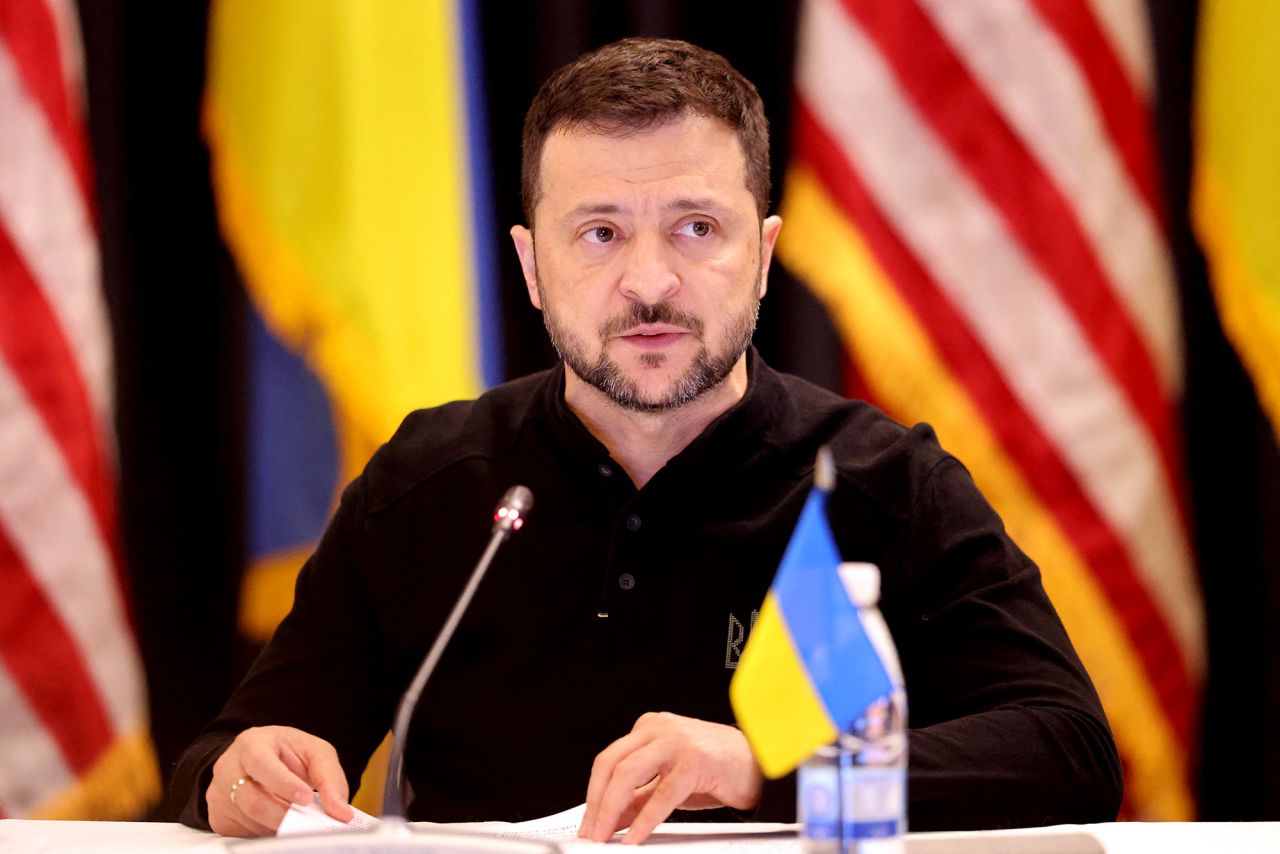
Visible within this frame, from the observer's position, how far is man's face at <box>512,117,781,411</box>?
5.55ft

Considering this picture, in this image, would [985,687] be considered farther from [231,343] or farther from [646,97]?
[231,343]

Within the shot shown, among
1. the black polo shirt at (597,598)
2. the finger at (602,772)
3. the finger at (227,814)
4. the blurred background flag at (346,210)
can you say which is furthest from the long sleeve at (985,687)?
the blurred background flag at (346,210)

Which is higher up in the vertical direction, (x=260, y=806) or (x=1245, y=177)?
(x=1245, y=177)

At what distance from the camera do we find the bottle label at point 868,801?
0.99 m

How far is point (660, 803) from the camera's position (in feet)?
4.07

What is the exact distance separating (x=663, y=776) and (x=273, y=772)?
1.33 feet

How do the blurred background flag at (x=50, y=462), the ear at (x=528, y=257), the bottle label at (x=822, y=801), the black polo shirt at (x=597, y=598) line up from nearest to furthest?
the bottle label at (x=822, y=801), the black polo shirt at (x=597, y=598), the ear at (x=528, y=257), the blurred background flag at (x=50, y=462)

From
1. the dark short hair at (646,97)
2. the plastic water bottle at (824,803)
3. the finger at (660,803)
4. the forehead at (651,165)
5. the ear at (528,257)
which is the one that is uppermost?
the dark short hair at (646,97)

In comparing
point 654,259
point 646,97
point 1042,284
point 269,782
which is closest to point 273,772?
point 269,782

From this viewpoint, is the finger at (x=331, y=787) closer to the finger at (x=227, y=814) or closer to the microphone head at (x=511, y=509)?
the finger at (x=227, y=814)

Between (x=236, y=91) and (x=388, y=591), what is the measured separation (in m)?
0.99

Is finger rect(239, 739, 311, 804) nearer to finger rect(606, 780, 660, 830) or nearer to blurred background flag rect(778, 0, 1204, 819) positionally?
finger rect(606, 780, 660, 830)

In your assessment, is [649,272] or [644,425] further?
[644,425]

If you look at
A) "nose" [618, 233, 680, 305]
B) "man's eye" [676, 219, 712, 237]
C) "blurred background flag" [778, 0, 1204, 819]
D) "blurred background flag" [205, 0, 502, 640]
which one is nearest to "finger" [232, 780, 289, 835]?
"nose" [618, 233, 680, 305]
